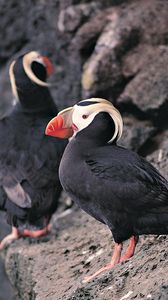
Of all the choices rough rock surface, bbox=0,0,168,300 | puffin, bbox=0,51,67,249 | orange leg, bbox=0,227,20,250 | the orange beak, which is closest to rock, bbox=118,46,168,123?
rough rock surface, bbox=0,0,168,300

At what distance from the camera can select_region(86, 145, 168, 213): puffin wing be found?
5168 mm

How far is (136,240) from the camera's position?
5.50 m

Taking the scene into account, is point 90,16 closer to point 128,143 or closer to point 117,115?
point 128,143

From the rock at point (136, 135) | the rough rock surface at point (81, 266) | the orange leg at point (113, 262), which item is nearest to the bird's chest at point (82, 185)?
the orange leg at point (113, 262)

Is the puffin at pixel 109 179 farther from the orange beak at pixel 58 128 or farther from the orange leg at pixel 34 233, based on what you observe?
the orange leg at pixel 34 233

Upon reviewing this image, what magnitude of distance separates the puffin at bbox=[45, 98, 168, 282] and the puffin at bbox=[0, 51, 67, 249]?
56.9 inches

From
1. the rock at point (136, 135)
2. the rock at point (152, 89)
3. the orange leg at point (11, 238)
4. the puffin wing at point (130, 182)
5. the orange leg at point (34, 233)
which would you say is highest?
the puffin wing at point (130, 182)

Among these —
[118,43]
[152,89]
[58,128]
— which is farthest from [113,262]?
[118,43]

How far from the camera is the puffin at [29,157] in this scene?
6.98 m

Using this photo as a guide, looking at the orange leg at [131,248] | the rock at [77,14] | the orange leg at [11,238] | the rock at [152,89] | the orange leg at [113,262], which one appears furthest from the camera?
the rock at [77,14]

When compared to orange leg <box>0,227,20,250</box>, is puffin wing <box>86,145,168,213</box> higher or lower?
higher

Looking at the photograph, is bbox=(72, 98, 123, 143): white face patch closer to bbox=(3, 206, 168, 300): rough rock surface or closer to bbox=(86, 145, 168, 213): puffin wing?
Result: bbox=(86, 145, 168, 213): puffin wing

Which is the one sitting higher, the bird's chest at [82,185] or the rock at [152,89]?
the bird's chest at [82,185]

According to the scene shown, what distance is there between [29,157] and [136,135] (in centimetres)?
122
